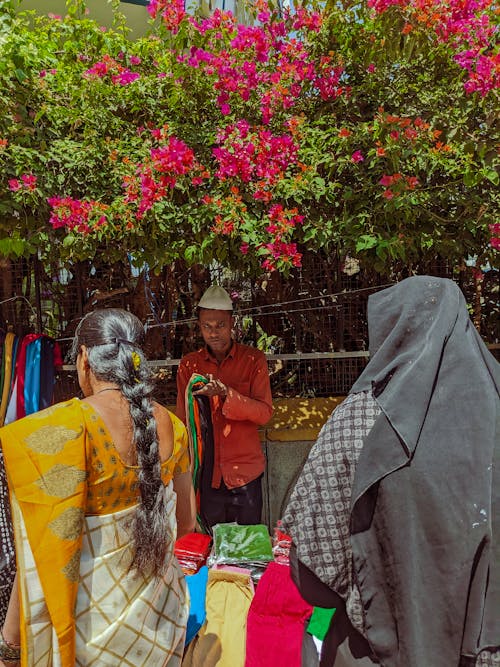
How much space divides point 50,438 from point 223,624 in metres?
1.43

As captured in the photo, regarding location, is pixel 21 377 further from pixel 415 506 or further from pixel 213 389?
pixel 415 506

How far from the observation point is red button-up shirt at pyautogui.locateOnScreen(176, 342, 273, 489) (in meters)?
3.57

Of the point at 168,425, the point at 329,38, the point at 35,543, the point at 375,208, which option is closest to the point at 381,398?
the point at 168,425

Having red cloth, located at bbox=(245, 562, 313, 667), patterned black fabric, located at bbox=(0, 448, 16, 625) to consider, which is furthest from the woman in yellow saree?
red cloth, located at bbox=(245, 562, 313, 667)

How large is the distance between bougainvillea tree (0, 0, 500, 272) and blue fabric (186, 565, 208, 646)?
5.54ft

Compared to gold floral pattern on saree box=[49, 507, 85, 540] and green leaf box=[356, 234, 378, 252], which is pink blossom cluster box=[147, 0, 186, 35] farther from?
gold floral pattern on saree box=[49, 507, 85, 540]

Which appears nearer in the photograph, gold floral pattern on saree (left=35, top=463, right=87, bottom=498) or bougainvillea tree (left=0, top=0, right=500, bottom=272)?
gold floral pattern on saree (left=35, top=463, right=87, bottom=498)

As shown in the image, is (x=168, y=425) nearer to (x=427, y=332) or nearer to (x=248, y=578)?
(x=427, y=332)

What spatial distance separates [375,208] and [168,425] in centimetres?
201

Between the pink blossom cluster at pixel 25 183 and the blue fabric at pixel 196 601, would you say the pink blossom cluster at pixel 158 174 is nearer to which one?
the pink blossom cluster at pixel 25 183

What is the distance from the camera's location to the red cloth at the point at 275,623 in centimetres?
244

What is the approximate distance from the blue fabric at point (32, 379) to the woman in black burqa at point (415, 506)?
252 cm

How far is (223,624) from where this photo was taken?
8.34ft

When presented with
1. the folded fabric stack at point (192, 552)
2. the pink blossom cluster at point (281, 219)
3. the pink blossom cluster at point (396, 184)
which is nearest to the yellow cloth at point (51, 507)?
the folded fabric stack at point (192, 552)
